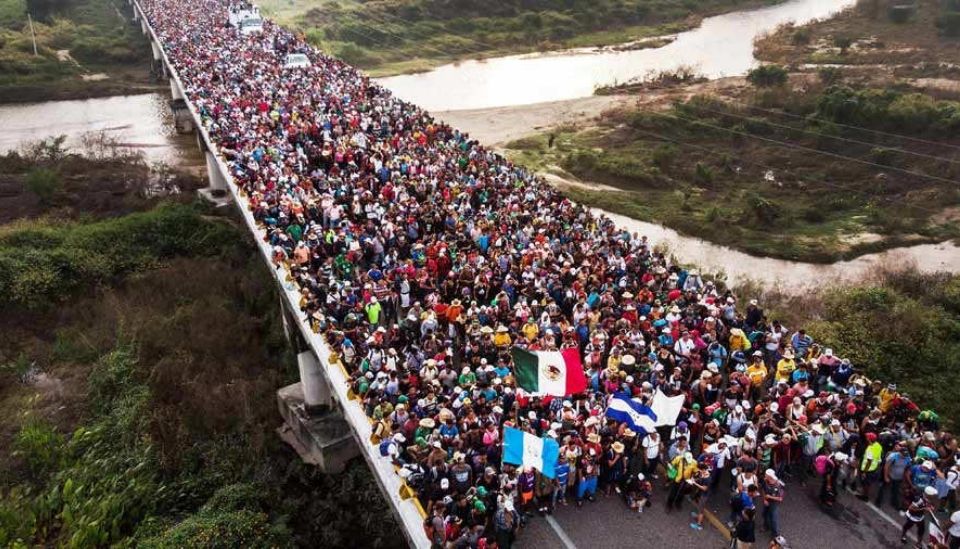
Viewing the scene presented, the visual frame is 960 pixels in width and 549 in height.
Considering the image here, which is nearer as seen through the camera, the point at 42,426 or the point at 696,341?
the point at 696,341

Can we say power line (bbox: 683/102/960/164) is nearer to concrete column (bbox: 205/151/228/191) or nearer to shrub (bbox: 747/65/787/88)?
shrub (bbox: 747/65/787/88)

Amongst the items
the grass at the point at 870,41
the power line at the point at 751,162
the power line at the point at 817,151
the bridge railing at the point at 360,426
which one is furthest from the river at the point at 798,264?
the grass at the point at 870,41

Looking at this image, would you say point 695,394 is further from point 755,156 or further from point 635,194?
point 755,156

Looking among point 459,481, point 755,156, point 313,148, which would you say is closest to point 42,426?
point 313,148

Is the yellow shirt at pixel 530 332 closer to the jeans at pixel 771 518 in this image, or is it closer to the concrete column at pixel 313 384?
the jeans at pixel 771 518

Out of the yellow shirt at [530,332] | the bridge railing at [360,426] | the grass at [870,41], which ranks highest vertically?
the grass at [870,41]

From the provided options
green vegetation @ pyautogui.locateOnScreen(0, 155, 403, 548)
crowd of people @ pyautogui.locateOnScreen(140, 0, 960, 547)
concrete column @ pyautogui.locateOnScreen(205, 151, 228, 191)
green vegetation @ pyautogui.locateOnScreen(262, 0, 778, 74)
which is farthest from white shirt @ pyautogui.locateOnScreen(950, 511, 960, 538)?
green vegetation @ pyautogui.locateOnScreen(262, 0, 778, 74)
